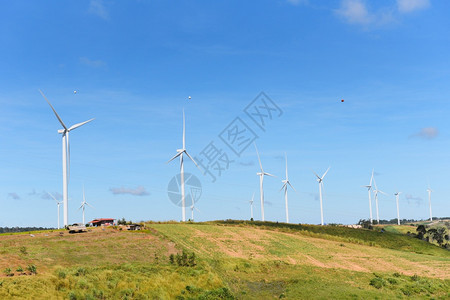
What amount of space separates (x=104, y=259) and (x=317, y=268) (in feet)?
111

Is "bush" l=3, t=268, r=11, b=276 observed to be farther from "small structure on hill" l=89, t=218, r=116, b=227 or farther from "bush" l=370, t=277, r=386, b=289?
"small structure on hill" l=89, t=218, r=116, b=227

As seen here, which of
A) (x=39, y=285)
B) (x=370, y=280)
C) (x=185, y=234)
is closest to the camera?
(x=39, y=285)

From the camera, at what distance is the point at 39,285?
44.1 meters

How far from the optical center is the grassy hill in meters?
47.5

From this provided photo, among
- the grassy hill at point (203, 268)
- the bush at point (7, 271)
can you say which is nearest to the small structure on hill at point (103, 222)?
the grassy hill at point (203, 268)

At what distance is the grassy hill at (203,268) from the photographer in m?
47.5

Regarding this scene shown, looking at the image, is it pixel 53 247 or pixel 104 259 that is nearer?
pixel 104 259

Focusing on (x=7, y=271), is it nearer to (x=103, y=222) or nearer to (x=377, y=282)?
(x=377, y=282)

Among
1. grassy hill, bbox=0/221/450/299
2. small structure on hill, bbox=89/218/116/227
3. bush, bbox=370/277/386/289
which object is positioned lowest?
bush, bbox=370/277/386/289

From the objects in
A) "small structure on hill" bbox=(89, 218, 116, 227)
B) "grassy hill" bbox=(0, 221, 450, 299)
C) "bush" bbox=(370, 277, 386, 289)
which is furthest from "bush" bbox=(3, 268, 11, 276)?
"small structure on hill" bbox=(89, 218, 116, 227)

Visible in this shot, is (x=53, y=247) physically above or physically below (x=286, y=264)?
above

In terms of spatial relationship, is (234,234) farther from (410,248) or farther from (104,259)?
(410,248)

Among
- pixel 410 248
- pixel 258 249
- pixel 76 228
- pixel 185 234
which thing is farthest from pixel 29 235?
pixel 410 248

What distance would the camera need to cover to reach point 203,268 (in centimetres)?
5956
